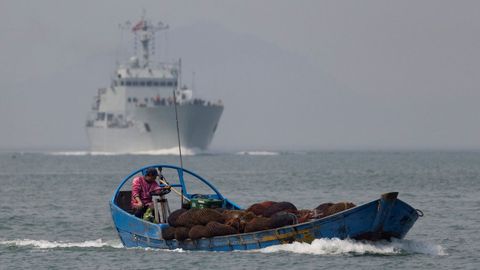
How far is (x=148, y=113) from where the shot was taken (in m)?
136

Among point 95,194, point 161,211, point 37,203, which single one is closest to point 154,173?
point 161,211

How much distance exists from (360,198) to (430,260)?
84.1 feet

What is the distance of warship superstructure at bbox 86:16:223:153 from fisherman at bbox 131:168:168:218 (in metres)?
101

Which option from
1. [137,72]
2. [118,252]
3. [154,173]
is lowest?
[118,252]

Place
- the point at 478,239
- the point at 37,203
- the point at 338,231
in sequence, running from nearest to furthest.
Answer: the point at 338,231
the point at 478,239
the point at 37,203

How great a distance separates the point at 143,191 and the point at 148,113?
10527 cm

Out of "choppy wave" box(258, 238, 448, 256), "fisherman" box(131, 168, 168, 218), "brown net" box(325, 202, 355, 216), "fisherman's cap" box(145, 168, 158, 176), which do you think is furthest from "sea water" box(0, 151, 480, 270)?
"fisherman's cap" box(145, 168, 158, 176)

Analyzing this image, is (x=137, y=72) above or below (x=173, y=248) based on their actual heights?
above

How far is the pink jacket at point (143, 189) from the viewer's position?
102ft

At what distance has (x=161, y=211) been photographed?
100 feet

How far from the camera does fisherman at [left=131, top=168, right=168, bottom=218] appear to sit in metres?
31.0

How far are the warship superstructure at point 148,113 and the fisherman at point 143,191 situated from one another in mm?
101365

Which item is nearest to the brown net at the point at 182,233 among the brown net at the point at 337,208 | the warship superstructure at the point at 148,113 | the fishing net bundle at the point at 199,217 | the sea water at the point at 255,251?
the fishing net bundle at the point at 199,217

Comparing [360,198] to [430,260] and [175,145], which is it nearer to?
[430,260]
